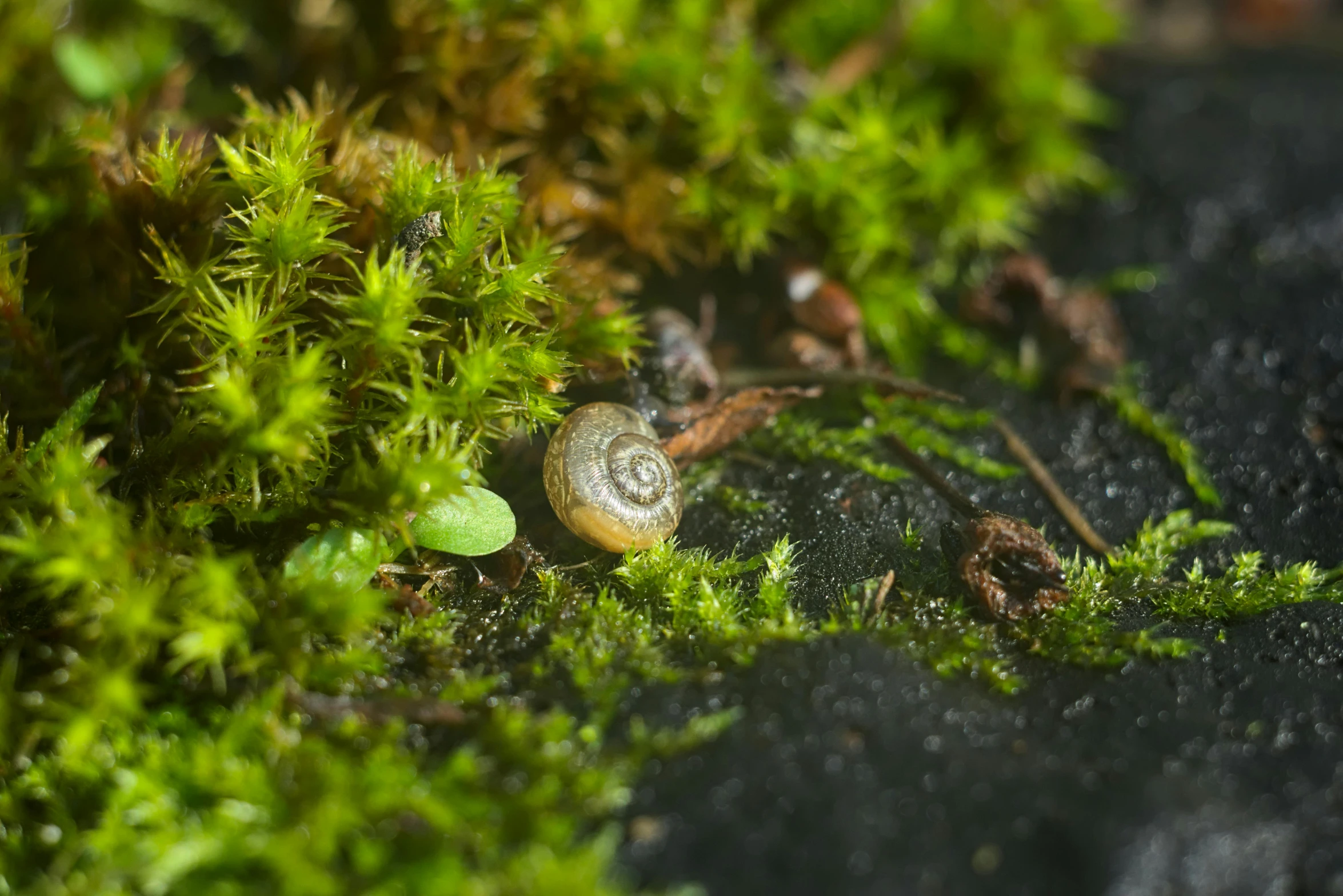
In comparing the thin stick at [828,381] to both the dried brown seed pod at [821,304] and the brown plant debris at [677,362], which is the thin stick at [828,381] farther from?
the dried brown seed pod at [821,304]

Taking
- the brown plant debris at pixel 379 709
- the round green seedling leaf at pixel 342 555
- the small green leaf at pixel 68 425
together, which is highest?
the small green leaf at pixel 68 425

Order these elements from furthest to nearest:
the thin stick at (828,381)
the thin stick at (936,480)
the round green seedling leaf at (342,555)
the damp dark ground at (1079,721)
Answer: the thin stick at (828,381) → the thin stick at (936,480) → the round green seedling leaf at (342,555) → the damp dark ground at (1079,721)

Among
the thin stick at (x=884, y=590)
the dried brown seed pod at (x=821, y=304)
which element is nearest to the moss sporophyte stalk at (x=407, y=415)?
the thin stick at (x=884, y=590)

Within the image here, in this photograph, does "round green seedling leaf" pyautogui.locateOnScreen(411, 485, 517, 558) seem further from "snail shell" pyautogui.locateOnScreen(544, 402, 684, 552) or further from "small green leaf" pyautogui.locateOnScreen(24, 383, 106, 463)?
"small green leaf" pyautogui.locateOnScreen(24, 383, 106, 463)

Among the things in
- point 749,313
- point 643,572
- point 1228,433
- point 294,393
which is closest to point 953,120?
point 749,313

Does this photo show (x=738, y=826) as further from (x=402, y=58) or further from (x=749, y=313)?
(x=402, y=58)

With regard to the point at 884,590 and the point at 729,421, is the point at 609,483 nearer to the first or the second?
the point at 729,421

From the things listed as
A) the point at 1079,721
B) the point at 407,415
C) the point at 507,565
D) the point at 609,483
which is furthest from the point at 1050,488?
the point at 407,415

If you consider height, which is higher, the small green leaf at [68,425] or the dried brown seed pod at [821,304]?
→ the dried brown seed pod at [821,304]

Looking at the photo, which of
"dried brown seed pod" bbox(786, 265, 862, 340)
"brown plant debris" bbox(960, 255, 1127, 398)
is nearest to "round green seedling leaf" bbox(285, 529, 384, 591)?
"dried brown seed pod" bbox(786, 265, 862, 340)
